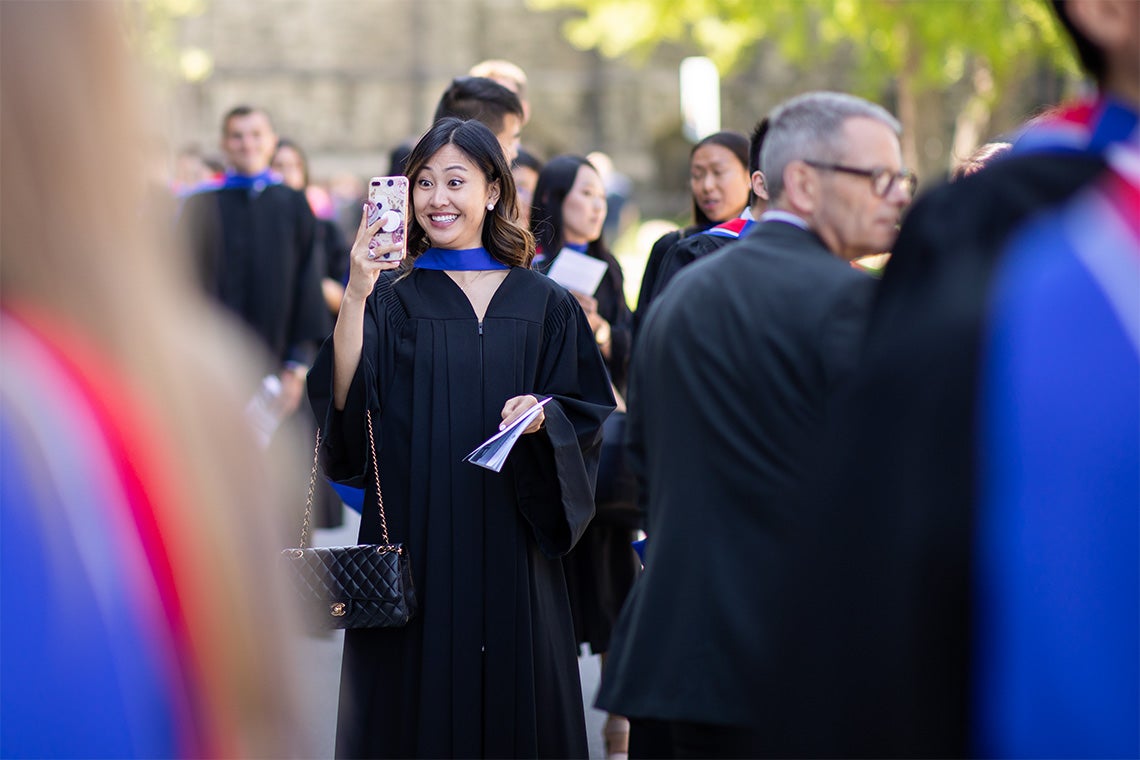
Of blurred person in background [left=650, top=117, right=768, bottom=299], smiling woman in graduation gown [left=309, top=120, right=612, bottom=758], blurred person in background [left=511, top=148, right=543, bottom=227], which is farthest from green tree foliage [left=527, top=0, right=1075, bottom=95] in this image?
smiling woman in graduation gown [left=309, top=120, right=612, bottom=758]

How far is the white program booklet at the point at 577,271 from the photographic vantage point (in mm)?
6199

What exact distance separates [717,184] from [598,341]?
834 mm

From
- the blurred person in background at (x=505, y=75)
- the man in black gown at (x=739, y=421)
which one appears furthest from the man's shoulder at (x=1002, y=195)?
the blurred person in background at (x=505, y=75)

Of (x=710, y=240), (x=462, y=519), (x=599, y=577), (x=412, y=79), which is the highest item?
(x=412, y=79)

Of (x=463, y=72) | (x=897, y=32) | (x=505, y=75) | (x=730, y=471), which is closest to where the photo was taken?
(x=730, y=471)

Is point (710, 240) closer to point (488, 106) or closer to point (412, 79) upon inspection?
point (488, 106)

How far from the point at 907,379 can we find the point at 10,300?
3.18ft

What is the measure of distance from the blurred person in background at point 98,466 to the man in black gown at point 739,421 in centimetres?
153

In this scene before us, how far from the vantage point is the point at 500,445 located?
4.43m

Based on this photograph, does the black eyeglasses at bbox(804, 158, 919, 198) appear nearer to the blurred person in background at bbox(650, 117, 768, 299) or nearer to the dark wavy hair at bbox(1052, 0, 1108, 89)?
the dark wavy hair at bbox(1052, 0, 1108, 89)

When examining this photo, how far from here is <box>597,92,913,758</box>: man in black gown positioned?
9.81 ft

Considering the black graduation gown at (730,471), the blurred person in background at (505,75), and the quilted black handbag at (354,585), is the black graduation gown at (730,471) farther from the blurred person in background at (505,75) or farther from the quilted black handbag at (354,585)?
the blurred person in background at (505,75)

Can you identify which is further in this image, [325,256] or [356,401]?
[325,256]

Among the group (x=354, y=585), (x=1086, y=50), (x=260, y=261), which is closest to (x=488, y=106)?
(x=354, y=585)
